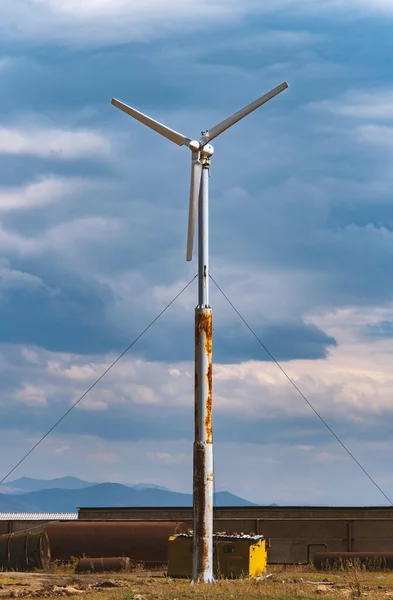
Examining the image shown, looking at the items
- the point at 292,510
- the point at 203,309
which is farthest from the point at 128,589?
the point at 292,510

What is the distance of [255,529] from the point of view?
46625 mm

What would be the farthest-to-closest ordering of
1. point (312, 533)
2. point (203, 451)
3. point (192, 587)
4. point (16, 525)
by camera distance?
point (16, 525), point (312, 533), point (203, 451), point (192, 587)

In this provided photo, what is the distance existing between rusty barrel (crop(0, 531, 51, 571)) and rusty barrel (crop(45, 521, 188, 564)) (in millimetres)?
1659

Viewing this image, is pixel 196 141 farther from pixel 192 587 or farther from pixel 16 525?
pixel 16 525

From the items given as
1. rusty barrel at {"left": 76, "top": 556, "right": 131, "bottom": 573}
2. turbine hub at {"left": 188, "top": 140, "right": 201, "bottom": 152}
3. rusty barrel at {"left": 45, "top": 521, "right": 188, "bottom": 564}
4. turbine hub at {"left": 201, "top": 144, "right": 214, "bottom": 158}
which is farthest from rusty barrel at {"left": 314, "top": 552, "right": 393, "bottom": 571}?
turbine hub at {"left": 188, "top": 140, "right": 201, "bottom": 152}

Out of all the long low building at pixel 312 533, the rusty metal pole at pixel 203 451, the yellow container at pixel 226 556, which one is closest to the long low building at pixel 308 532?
the long low building at pixel 312 533

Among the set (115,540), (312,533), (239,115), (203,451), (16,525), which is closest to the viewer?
(203,451)

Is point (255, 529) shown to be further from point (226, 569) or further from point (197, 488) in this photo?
point (197, 488)

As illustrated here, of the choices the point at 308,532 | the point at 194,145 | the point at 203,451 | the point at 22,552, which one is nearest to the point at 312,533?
the point at 308,532

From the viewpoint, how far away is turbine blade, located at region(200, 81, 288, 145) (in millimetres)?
35969

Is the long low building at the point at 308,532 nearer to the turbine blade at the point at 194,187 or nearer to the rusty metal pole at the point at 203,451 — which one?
the rusty metal pole at the point at 203,451

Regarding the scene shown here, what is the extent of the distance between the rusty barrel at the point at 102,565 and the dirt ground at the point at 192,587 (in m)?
0.73

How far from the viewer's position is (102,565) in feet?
127

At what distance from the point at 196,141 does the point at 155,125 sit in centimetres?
311
